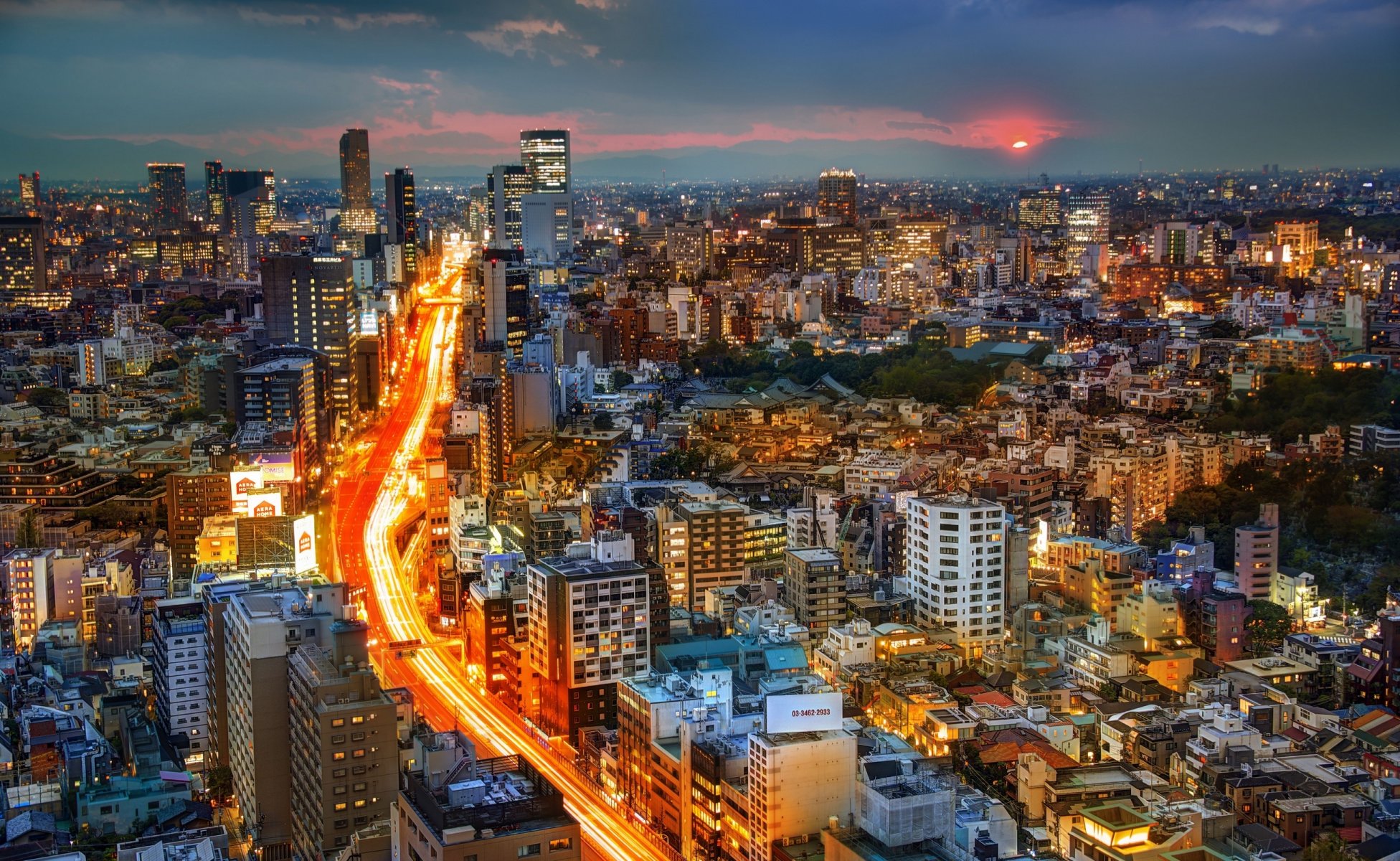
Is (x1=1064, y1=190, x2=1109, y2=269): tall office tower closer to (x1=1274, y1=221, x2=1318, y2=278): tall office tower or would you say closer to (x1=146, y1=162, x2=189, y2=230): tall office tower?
(x1=1274, y1=221, x2=1318, y2=278): tall office tower

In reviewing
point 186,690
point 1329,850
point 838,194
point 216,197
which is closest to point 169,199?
point 216,197

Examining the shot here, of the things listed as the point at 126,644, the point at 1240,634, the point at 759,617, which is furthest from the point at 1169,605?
the point at 126,644

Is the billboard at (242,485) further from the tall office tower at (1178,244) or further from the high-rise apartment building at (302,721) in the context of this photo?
the tall office tower at (1178,244)

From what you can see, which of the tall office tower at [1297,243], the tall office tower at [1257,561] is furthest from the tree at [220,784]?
the tall office tower at [1297,243]

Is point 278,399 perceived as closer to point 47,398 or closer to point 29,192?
point 47,398

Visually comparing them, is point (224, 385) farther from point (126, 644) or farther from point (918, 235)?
point (918, 235)

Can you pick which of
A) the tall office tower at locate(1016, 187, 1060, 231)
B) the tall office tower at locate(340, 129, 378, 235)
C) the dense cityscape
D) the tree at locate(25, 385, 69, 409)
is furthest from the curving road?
the tall office tower at locate(1016, 187, 1060, 231)
